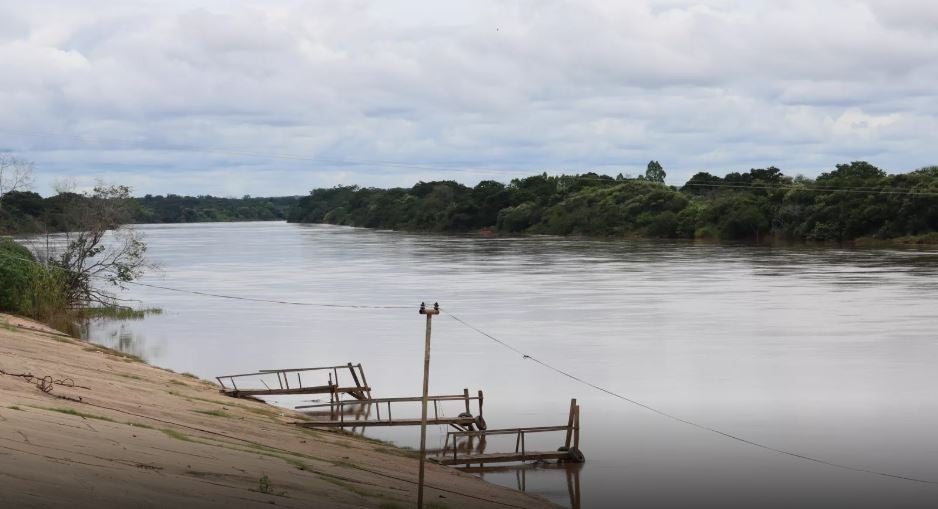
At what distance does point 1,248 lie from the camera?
1822 inches

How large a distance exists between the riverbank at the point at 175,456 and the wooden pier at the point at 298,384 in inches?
84.7

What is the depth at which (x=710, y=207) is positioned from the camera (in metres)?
128

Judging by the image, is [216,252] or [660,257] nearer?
[660,257]

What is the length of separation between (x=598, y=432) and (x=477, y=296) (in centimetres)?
3344

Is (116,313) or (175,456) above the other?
(175,456)

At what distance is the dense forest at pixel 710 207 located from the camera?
354 feet

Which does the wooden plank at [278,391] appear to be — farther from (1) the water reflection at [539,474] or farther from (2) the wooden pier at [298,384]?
(1) the water reflection at [539,474]

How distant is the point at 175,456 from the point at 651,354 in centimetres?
2487

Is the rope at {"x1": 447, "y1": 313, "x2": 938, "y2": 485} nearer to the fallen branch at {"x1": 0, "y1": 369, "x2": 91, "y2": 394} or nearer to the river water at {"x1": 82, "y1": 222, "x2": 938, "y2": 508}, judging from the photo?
the river water at {"x1": 82, "y1": 222, "x2": 938, "y2": 508}

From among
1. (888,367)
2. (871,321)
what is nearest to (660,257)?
(871,321)

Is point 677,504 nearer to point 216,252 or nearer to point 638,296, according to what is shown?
point 638,296

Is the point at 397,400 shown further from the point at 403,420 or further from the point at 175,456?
the point at 175,456

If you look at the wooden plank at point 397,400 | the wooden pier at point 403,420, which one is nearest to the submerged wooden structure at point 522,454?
the wooden pier at point 403,420

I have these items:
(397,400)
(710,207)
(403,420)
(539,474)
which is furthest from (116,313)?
(710,207)
